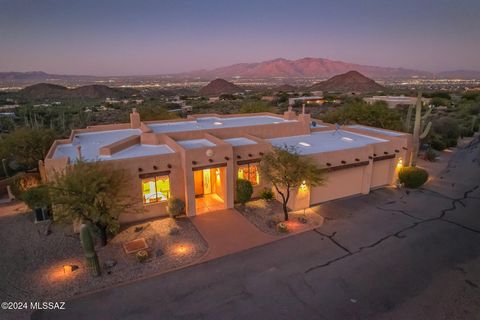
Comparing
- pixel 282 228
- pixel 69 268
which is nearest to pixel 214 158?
pixel 282 228

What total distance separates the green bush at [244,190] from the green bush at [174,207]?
11.4 feet

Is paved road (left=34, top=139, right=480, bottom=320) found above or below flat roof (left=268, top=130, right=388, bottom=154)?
below

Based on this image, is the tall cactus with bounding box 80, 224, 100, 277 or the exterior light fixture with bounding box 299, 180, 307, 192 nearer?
the tall cactus with bounding box 80, 224, 100, 277

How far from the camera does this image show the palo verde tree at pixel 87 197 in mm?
12789

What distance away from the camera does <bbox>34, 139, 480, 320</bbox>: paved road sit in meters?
10.2

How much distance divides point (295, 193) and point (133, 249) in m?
9.23

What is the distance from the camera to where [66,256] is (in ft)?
44.5

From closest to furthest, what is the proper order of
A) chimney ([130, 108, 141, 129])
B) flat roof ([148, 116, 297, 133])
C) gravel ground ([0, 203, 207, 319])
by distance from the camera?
gravel ground ([0, 203, 207, 319]) < flat roof ([148, 116, 297, 133]) < chimney ([130, 108, 141, 129])

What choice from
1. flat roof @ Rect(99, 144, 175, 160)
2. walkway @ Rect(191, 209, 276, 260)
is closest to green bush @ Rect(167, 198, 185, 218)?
walkway @ Rect(191, 209, 276, 260)

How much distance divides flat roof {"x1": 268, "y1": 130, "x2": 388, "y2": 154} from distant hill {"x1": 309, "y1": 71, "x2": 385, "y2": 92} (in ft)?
493

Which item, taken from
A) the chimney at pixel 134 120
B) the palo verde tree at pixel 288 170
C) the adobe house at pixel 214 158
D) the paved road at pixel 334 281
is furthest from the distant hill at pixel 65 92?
the paved road at pixel 334 281

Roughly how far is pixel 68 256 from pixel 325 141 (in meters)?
Result: 18.0

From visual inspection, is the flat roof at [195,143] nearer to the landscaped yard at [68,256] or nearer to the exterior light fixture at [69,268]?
the landscaped yard at [68,256]

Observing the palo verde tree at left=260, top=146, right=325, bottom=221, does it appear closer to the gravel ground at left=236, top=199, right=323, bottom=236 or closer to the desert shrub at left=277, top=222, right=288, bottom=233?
the gravel ground at left=236, top=199, right=323, bottom=236
